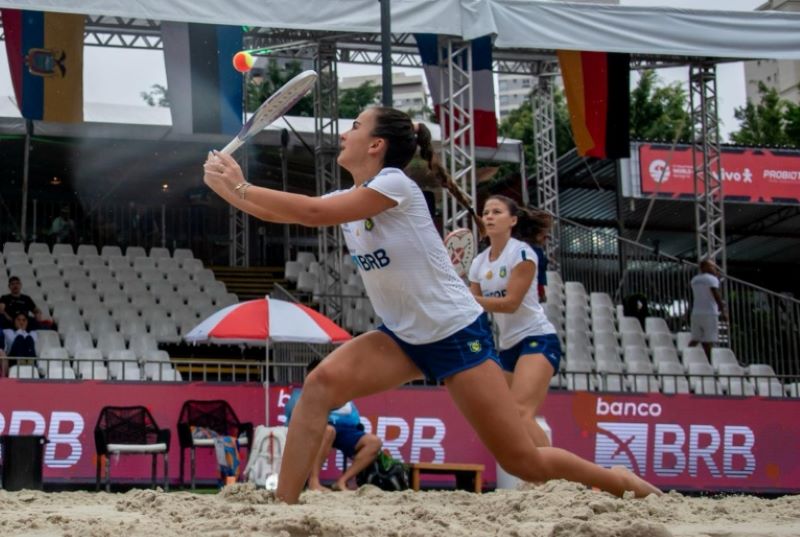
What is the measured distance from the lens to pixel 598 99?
781 inches

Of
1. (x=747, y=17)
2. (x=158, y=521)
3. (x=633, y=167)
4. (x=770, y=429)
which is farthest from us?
(x=633, y=167)

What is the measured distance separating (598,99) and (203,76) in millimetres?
6025

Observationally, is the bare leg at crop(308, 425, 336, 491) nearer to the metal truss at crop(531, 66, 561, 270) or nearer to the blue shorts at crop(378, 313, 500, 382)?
the blue shorts at crop(378, 313, 500, 382)

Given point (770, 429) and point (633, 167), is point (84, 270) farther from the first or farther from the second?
point (633, 167)

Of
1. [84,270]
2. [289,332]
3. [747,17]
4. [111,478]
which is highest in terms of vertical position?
[747,17]

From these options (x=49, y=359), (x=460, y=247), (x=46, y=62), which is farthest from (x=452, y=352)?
(x=46, y=62)

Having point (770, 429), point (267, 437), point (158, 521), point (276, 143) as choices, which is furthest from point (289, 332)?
point (276, 143)

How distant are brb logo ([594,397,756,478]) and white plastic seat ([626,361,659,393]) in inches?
42.9

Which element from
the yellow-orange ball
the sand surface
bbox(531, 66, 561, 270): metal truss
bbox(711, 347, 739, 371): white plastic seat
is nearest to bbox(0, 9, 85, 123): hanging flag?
bbox(531, 66, 561, 270): metal truss

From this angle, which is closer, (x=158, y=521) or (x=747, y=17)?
(x=158, y=521)

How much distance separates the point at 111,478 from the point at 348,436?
2826 millimetres

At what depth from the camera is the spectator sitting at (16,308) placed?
→ 55.8 ft

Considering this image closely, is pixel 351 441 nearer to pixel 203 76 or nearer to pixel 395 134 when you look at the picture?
pixel 395 134

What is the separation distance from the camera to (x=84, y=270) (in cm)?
2081
